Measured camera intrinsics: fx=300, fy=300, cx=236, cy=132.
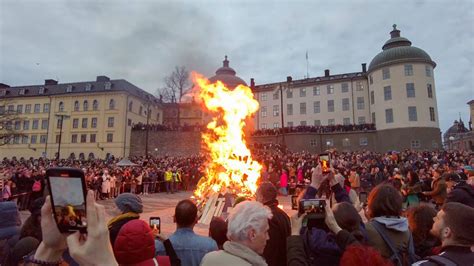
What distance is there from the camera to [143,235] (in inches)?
93.8

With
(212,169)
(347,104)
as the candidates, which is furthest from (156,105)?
(212,169)

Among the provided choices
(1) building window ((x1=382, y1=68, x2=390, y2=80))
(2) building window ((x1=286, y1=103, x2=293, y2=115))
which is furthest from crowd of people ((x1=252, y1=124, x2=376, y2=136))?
(2) building window ((x1=286, y1=103, x2=293, y2=115))

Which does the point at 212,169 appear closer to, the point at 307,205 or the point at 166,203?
the point at 166,203

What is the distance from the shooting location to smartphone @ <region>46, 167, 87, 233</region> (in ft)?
5.24

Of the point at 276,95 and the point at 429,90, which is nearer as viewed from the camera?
the point at 429,90

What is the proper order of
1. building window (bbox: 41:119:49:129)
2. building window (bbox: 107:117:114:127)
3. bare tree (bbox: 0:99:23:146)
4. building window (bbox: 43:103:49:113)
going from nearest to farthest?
bare tree (bbox: 0:99:23:146) < building window (bbox: 107:117:114:127) < building window (bbox: 41:119:49:129) < building window (bbox: 43:103:49:113)

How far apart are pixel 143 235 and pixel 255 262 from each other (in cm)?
91

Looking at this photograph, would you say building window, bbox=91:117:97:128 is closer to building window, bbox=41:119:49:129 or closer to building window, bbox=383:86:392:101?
building window, bbox=41:119:49:129

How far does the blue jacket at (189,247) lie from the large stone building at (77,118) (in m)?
58.5

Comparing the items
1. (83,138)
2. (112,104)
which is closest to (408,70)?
(112,104)

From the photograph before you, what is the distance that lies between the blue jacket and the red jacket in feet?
3.80

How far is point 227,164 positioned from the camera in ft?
46.5

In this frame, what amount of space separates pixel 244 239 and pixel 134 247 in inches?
34.0

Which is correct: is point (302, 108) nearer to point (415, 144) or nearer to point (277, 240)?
point (415, 144)
